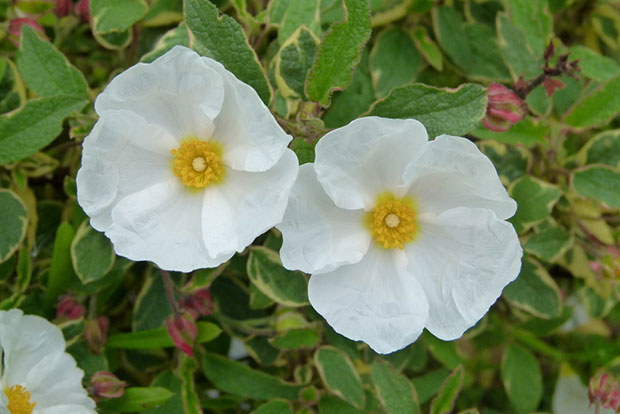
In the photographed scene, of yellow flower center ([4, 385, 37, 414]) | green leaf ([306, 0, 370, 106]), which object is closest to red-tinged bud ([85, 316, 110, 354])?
yellow flower center ([4, 385, 37, 414])

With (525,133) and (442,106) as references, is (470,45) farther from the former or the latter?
(442,106)

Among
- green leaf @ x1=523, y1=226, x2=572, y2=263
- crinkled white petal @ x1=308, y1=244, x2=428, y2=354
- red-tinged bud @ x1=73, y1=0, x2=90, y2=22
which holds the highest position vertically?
red-tinged bud @ x1=73, y1=0, x2=90, y2=22

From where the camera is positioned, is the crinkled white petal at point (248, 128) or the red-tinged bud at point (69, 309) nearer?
the crinkled white petal at point (248, 128)

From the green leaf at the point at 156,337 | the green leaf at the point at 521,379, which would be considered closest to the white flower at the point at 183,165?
the green leaf at the point at 156,337

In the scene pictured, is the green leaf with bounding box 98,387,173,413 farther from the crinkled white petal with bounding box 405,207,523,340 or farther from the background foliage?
the crinkled white petal with bounding box 405,207,523,340

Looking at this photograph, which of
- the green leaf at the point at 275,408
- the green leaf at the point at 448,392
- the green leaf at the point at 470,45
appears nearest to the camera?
the green leaf at the point at 448,392

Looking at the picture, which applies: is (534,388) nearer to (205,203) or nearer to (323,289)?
(323,289)

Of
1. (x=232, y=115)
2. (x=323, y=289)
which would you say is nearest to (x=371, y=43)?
(x=232, y=115)

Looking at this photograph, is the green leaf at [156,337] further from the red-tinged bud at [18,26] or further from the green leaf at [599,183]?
the green leaf at [599,183]
